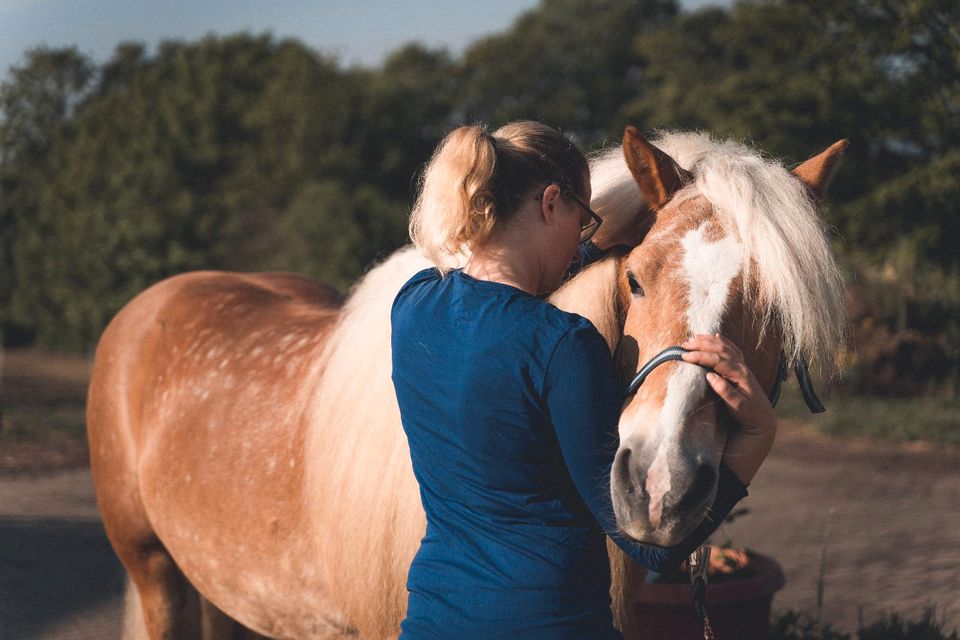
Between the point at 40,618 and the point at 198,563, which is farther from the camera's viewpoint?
the point at 40,618

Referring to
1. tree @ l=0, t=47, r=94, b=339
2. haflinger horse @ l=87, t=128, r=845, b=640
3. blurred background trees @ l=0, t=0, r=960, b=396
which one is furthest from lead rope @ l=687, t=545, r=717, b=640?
tree @ l=0, t=47, r=94, b=339

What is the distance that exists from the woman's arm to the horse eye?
1.37ft

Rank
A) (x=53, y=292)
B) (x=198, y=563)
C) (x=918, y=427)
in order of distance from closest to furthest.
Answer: (x=198, y=563)
(x=918, y=427)
(x=53, y=292)

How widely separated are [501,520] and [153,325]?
249cm

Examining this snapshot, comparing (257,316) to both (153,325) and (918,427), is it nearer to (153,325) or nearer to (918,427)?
(153,325)

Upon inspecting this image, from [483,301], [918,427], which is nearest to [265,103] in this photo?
[918,427]

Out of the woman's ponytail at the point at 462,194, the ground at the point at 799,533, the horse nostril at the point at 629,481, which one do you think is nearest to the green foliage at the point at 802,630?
the ground at the point at 799,533

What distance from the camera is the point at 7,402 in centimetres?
1262

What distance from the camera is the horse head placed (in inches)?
59.1

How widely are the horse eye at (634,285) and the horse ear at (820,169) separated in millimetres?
515

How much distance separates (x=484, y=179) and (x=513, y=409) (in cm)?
42

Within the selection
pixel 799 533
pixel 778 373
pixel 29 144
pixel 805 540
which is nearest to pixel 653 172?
pixel 778 373

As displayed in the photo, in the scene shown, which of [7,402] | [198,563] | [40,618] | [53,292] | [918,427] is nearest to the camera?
[198,563]

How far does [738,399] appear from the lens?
1.57 m
